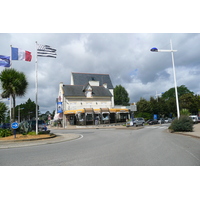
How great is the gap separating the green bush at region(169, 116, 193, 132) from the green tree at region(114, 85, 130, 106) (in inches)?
2466

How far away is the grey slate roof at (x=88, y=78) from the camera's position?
179 feet

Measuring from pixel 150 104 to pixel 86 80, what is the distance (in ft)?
66.0

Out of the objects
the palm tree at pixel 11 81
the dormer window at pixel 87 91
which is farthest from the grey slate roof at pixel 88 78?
the palm tree at pixel 11 81

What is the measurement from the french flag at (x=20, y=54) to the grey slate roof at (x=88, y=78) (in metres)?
35.8

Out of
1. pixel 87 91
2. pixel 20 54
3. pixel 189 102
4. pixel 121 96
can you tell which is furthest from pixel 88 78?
pixel 20 54

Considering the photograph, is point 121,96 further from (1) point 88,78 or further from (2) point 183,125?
(2) point 183,125

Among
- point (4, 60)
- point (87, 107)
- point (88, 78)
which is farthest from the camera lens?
point (88, 78)

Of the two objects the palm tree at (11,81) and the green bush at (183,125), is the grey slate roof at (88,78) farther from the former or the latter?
the green bush at (183,125)

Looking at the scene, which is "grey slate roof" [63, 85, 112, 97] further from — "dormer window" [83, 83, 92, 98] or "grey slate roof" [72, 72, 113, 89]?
"grey slate roof" [72, 72, 113, 89]

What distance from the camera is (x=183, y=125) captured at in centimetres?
1892

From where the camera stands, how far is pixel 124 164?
665 cm

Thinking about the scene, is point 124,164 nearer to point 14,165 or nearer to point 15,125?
point 14,165

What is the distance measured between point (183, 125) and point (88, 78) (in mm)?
40606

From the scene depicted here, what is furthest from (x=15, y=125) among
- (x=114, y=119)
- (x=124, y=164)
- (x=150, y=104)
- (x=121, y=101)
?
(x=121, y=101)
